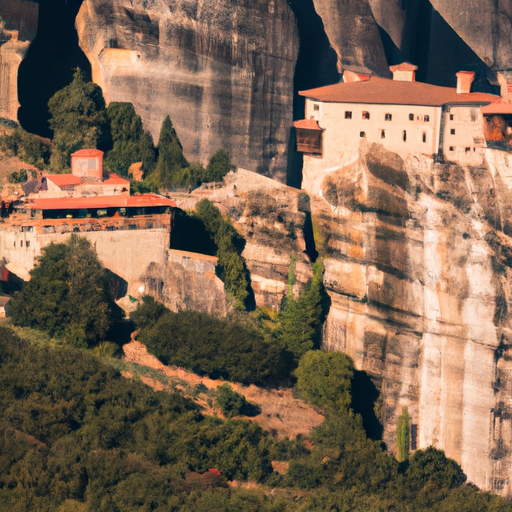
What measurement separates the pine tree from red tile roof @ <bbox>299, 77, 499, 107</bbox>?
4.81m

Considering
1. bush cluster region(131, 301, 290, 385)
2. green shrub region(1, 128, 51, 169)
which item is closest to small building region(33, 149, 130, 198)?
green shrub region(1, 128, 51, 169)

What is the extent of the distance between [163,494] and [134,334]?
9.40m

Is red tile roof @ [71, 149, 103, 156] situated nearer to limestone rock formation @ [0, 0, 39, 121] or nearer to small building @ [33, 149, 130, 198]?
small building @ [33, 149, 130, 198]

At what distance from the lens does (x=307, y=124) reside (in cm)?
6525

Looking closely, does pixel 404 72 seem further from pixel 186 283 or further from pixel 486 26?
pixel 186 283

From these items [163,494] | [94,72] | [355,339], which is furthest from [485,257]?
[163,494]

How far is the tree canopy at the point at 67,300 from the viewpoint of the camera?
56.2m

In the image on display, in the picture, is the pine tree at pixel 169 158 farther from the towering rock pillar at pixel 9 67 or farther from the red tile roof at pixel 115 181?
the towering rock pillar at pixel 9 67

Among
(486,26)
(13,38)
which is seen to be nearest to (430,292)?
(486,26)

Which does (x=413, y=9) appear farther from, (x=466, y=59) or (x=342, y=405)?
(x=342, y=405)

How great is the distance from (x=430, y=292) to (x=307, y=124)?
737 centimetres

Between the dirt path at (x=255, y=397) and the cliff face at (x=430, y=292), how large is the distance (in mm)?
6484

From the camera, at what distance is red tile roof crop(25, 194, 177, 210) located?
56.9 metres

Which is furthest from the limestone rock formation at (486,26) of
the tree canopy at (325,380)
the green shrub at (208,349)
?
the green shrub at (208,349)
